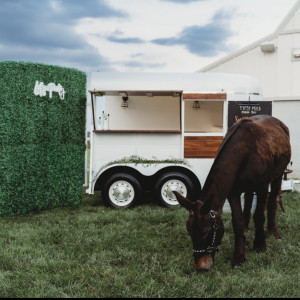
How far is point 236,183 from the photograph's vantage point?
3779 millimetres

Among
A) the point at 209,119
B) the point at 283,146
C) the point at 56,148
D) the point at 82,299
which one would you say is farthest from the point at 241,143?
the point at 209,119

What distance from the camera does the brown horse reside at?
3.30 metres

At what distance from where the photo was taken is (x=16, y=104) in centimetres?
607

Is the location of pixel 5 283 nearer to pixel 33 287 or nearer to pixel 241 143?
pixel 33 287

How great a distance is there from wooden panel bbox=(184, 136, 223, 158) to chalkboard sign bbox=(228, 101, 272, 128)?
473mm

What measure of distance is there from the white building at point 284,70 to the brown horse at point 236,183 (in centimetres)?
737

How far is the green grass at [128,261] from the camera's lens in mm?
3182

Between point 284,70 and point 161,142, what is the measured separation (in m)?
6.56

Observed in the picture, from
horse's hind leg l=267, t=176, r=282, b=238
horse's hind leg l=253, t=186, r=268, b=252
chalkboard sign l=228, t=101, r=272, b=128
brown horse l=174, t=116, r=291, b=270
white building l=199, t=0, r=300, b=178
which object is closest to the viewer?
brown horse l=174, t=116, r=291, b=270

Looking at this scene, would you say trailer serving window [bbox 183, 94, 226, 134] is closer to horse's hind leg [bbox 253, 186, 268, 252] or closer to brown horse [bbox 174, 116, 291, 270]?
brown horse [bbox 174, 116, 291, 270]

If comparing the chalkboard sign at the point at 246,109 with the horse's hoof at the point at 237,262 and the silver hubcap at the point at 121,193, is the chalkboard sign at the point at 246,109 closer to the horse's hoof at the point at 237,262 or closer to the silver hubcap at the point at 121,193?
the silver hubcap at the point at 121,193

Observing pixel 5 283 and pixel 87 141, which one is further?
pixel 87 141

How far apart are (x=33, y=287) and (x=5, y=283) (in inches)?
11.5

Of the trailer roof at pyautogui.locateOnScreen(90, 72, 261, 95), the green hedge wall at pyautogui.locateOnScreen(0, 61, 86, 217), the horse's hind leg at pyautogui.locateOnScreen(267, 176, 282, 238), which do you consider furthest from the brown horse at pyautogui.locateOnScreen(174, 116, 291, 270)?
the green hedge wall at pyautogui.locateOnScreen(0, 61, 86, 217)
